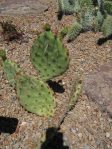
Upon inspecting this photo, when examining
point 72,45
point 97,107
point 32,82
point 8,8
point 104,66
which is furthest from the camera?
point 8,8

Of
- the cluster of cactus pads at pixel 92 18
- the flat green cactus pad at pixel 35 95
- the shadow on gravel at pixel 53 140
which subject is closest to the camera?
the flat green cactus pad at pixel 35 95

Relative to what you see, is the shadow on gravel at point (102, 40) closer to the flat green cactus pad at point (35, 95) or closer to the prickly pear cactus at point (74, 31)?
the prickly pear cactus at point (74, 31)

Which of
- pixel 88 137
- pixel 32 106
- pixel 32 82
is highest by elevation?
pixel 32 82

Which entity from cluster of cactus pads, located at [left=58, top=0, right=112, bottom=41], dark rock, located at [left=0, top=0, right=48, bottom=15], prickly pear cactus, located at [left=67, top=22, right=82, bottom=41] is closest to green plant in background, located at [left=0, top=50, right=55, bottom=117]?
prickly pear cactus, located at [left=67, top=22, right=82, bottom=41]

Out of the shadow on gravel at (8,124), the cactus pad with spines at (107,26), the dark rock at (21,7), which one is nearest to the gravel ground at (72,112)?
the shadow on gravel at (8,124)

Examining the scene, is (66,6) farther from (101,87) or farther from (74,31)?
(101,87)

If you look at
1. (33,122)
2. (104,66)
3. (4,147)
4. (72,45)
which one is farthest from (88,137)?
(72,45)

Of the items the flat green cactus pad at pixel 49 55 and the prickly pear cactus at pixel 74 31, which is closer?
the flat green cactus pad at pixel 49 55

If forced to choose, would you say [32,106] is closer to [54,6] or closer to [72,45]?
[72,45]
